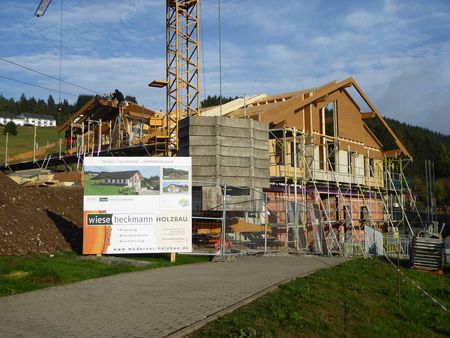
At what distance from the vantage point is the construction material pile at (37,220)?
45.9 ft

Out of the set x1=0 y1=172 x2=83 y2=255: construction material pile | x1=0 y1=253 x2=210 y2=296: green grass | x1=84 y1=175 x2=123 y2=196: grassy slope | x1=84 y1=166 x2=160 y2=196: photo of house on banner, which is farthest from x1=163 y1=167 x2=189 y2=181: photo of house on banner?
x1=0 y1=172 x2=83 y2=255: construction material pile

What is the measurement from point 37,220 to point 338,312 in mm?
10512

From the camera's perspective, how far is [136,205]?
13.6 metres

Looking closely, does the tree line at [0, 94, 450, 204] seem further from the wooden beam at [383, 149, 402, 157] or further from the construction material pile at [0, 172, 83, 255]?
the construction material pile at [0, 172, 83, 255]

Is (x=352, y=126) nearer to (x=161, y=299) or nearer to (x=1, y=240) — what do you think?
(x=1, y=240)

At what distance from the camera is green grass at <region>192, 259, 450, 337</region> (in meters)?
6.70

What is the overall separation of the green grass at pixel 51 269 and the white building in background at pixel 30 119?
138 meters

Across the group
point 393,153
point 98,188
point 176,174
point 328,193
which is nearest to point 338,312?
point 176,174

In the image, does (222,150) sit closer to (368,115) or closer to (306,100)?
(306,100)

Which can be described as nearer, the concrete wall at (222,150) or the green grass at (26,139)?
the concrete wall at (222,150)

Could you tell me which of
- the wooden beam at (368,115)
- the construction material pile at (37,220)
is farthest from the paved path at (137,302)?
the wooden beam at (368,115)

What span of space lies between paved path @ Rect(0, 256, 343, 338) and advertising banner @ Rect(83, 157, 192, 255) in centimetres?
156

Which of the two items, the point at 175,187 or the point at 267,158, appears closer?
the point at 175,187

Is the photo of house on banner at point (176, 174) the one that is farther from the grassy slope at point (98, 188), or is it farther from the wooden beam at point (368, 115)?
the wooden beam at point (368, 115)
